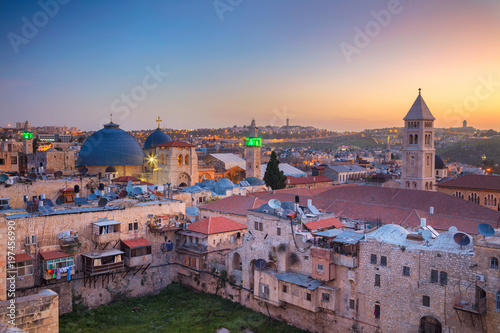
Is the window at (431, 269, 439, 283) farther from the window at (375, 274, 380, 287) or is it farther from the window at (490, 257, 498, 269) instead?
the window at (375, 274, 380, 287)

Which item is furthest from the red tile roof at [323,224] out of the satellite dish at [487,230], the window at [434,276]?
the satellite dish at [487,230]

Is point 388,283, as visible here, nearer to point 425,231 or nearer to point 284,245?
point 425,231

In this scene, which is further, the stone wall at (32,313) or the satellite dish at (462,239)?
the satellite dish at (462,239)

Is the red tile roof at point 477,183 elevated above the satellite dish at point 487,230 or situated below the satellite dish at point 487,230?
below

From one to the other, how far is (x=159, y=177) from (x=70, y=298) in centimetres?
2567

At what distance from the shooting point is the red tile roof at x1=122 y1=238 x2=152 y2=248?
26688 mm

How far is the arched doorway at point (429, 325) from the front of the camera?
18.7m

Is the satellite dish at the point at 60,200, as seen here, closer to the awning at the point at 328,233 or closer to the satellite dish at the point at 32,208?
the satellite dish at the point at 32,208

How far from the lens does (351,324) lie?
21.0 m

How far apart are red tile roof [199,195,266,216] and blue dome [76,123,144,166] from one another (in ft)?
67.7

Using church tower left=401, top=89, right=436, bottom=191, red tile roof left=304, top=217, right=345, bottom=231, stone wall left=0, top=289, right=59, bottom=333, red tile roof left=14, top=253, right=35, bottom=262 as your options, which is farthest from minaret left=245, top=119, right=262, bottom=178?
stone wall left=0, top=289, right=59, bottom=333

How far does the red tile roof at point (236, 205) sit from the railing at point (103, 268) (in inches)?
430

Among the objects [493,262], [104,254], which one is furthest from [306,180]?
[493,262]

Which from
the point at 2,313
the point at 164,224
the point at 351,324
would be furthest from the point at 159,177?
the point at 2,313
